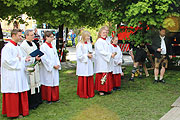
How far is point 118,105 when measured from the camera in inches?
256

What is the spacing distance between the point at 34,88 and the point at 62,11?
5568 millimetres

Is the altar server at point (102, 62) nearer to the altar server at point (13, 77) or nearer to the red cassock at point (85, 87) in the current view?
the red cassock at point (85, 87)

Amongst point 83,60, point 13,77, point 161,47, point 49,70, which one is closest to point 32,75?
point 49,70

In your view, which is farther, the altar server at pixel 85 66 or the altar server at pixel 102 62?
the altar server at pixel 102 62

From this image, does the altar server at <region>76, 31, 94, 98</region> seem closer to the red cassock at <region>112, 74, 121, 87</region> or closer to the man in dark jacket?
the red cassock at <region>112, 74, 121, 87</region>

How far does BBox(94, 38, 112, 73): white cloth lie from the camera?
731cm

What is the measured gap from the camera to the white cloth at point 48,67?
6.38 m

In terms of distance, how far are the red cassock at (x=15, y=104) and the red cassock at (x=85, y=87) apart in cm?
199

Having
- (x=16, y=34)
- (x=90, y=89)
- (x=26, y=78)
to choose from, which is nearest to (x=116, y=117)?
(x=90, y=89)

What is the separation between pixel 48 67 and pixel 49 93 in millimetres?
761

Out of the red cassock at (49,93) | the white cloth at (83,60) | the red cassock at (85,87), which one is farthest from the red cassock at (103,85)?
the red cassock at (49,93)

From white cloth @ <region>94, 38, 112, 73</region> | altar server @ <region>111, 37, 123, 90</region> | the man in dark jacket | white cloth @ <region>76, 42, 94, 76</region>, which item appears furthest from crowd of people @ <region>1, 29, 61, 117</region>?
the man in dark jacket

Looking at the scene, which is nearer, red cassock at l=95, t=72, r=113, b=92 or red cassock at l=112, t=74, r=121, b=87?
red cassock at l=95, t=72, r=113, b=92

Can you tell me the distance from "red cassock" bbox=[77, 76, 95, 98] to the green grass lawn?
207mm
